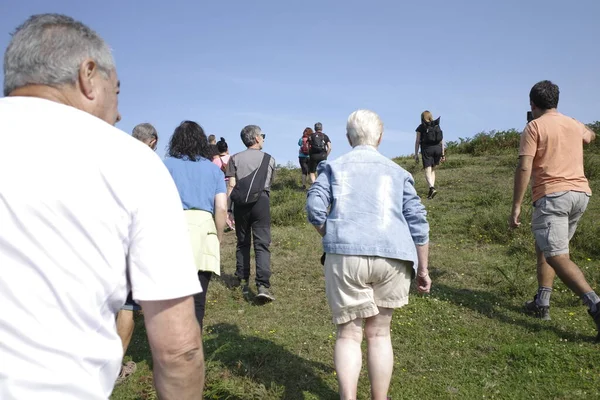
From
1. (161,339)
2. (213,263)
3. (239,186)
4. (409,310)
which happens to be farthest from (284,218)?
(161,339)

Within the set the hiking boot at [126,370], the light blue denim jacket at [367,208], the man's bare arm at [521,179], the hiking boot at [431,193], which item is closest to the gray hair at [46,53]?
the light blue denim jacket at [367,208]

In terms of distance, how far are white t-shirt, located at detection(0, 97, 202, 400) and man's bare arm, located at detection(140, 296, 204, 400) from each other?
0.18 ft

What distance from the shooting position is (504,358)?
4.18 m

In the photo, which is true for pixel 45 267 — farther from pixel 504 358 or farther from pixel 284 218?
pixel 284 218

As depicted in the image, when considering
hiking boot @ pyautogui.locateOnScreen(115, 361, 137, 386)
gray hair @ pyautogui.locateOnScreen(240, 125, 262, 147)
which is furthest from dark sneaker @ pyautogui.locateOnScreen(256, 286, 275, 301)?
hiking boot @ pyautogui.locateOnScreen(115, 361, 137, 386)

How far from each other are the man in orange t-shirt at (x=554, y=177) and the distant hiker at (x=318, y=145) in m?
8.22

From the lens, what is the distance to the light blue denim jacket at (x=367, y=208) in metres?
3.10

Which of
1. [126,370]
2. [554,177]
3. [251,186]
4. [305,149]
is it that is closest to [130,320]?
[126,370]

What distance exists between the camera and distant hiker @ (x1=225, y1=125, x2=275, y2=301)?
19.1ft

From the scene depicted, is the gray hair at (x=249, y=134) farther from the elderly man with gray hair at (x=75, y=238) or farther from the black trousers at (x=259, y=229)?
the elderly man with gray hair at (x=75, y=238)

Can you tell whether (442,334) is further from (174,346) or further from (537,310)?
(174,346)

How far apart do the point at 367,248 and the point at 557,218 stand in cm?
237

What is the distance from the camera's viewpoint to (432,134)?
1080cm

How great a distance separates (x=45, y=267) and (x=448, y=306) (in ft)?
15.6
